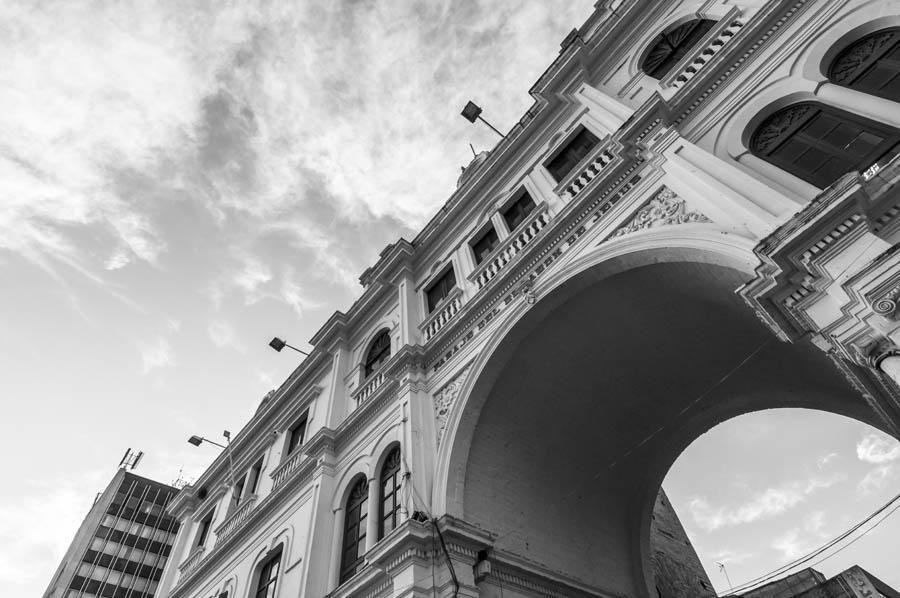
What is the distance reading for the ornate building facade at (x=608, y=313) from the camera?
6.75m

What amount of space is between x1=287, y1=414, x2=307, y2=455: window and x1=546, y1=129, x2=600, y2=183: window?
33.4 ft

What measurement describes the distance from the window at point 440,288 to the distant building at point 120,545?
168ft

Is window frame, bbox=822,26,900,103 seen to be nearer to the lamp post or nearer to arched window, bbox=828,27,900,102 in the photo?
arched window, bbox=828,27,900,102

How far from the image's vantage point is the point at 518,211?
43.4 feet

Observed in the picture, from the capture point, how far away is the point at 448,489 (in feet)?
32.7

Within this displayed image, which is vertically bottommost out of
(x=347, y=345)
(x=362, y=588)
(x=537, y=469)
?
(x=362, y=588)

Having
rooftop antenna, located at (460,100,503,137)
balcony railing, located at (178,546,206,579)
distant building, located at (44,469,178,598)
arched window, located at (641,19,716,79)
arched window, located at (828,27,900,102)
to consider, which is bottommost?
arched window, located at (828,27,900,102)

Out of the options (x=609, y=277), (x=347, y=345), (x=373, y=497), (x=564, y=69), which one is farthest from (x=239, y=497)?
(x=564, y=69)

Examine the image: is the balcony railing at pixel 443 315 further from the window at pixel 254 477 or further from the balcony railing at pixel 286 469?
the window at pixel 254 477

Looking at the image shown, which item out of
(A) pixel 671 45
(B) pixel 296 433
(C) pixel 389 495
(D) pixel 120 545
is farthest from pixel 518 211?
(D) pixel 120 545

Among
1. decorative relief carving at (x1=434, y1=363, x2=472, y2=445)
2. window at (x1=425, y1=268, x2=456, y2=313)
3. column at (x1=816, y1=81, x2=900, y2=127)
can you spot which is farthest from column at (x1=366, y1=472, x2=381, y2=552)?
column at (x1=816, y1=81, x2=900, y2=127)

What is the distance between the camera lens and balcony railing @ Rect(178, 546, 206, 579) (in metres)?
17.3

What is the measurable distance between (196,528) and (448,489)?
14053 mm

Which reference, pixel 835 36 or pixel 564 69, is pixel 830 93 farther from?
pixel 564 69
